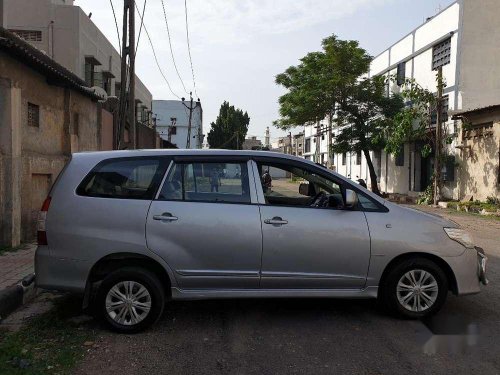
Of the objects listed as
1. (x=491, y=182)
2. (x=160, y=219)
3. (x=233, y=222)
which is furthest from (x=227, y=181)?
(x=491, y=182)

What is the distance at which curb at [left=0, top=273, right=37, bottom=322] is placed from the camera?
535 cm

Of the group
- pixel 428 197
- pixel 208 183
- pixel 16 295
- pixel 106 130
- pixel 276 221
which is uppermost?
pixel 106 130

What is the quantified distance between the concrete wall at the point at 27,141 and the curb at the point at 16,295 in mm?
2765

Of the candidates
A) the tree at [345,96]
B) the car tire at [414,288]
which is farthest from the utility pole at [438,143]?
the car tire at [414,288]

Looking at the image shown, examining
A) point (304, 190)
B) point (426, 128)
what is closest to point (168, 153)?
point (304, 190)

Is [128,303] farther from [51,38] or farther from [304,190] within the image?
[51,38]

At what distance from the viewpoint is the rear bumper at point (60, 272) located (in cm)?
469

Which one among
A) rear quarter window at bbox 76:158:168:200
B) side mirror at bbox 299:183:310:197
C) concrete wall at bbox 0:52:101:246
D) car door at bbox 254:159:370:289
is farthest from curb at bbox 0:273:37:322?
side mirror at bbox 299:183:310:197

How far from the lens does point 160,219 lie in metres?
4.71

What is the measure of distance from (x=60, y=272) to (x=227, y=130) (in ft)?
212

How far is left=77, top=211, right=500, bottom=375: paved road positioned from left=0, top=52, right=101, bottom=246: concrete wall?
453cm

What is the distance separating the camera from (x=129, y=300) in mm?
4684

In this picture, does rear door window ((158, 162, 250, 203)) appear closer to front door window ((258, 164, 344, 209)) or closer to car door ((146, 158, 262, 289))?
car door ((146, 158, 262, 289))

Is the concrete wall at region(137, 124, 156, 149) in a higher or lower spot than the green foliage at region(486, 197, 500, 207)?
higher
